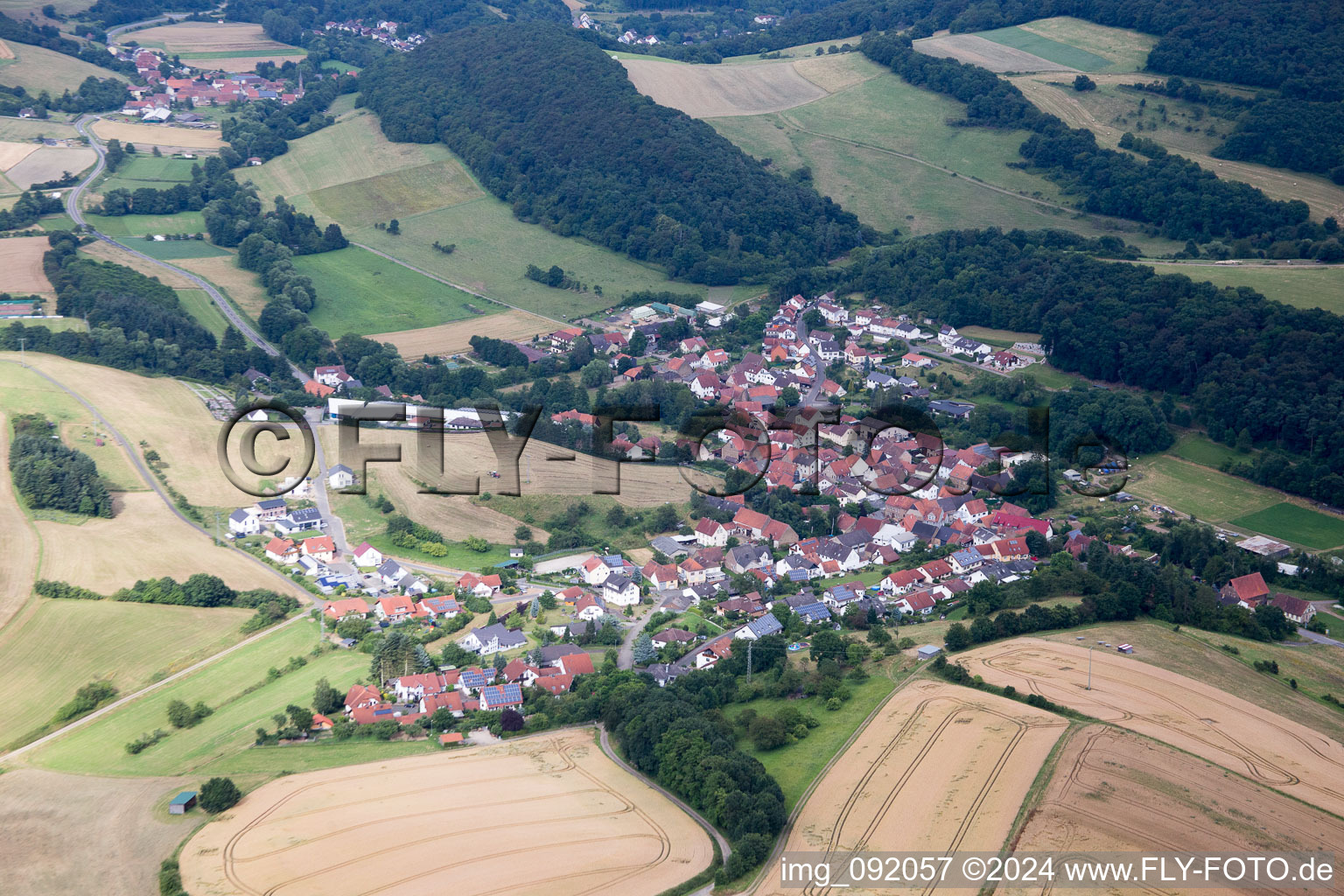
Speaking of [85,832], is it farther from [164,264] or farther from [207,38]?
[207,38]

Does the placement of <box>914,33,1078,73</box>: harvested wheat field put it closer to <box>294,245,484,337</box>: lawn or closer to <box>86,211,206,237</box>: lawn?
<box>294,245,484,337</box>: lawn

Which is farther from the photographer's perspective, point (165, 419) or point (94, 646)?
point (165, 419)

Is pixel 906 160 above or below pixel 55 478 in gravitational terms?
above

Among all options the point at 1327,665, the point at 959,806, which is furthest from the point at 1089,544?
the point at 959,806

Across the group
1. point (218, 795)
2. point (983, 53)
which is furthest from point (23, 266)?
point (983, 53)

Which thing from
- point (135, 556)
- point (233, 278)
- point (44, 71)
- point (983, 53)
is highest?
point (983, 53)

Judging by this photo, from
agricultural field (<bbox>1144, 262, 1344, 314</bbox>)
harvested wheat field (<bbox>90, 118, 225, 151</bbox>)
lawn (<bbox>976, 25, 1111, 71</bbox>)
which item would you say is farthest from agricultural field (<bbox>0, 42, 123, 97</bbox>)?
agricultural field (<bbox>1144, 262, 1344, 314</bbox>)
